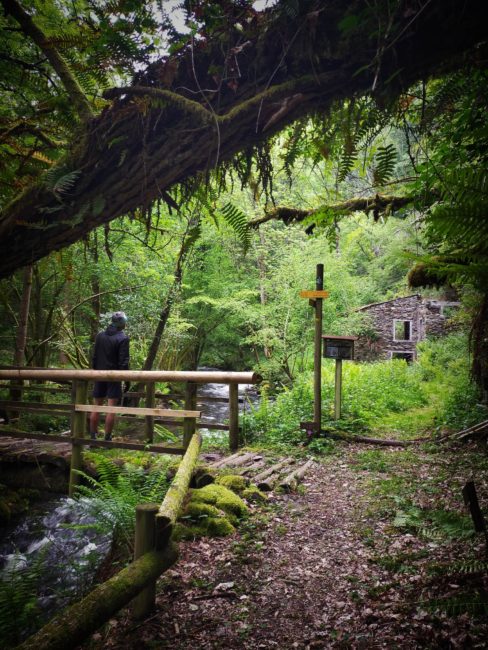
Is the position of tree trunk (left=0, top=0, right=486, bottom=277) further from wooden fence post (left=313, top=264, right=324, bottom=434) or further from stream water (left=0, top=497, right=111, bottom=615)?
wooden fence post (left=313, top=264, right=324, bottom=434)

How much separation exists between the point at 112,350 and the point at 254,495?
3.13 metres

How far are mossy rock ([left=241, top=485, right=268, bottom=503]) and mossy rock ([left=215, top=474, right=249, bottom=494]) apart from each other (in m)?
0.09

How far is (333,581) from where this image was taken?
3.00 metres

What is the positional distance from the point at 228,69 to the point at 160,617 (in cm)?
329

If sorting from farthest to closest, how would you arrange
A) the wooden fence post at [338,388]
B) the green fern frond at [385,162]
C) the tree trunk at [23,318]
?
the tree trunk at [23,318]
the wooden fence post at [338,388]
the green fern frond at [385,162]

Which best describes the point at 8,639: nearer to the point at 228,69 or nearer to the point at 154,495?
the point at 154,495

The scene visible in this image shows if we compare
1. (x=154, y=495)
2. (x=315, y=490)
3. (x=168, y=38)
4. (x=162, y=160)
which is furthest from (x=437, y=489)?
(x=168, y=38)

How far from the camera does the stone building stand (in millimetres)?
21766

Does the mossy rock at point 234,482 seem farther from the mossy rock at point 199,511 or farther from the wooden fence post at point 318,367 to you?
the wooden fence post at point 318,367

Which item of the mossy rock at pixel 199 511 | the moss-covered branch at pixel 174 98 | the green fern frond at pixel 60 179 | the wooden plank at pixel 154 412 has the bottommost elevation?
the mossy rock at pixel 199 511

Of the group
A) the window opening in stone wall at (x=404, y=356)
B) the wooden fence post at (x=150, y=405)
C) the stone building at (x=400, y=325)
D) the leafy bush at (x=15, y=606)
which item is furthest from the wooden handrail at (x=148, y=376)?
the window opening in stone wall at (x=404, y=356)

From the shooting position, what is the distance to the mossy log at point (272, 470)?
17.1 feet

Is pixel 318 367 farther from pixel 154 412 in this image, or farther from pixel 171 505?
pixel 171 505

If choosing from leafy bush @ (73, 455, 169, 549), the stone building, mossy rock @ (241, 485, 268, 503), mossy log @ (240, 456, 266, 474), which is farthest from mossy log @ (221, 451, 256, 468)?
the stone building
